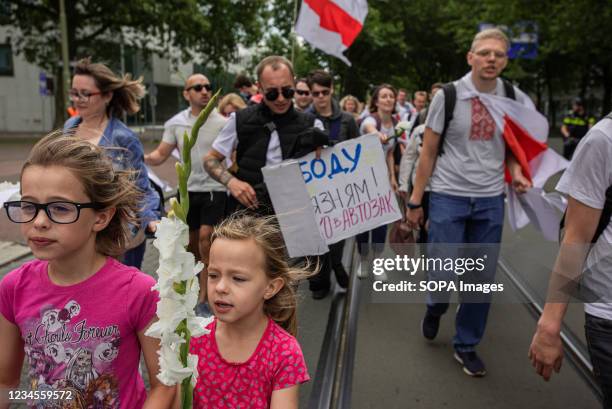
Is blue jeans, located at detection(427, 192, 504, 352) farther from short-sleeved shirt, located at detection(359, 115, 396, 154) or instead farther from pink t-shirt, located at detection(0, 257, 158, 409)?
short-sleeved shirt, located at detection(359, 115, 396, 154)

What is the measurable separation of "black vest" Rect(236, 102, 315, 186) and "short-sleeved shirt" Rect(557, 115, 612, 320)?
2.23 metres

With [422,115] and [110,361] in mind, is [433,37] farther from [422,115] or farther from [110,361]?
[110,361]

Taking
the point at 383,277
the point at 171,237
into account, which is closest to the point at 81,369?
the point at 171,237

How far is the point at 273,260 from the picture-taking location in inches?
79.7

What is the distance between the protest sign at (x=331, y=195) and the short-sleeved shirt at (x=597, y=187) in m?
1.96

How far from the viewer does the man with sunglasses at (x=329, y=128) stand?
17.3 ft

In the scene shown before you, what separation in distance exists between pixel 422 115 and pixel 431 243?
8.15 feet

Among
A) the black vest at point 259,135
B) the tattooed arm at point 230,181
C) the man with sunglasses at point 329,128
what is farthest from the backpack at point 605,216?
the man with sunglasses at point 329,128

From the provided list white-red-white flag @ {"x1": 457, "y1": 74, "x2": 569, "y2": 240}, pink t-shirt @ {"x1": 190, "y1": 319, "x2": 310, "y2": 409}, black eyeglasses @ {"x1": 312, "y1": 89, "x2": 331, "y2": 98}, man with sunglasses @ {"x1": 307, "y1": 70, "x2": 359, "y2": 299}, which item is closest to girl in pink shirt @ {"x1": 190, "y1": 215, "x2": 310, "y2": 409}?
pink t-shirt @ {"x1": 190, "y1": 319, "x2": 310, "y2": 409}

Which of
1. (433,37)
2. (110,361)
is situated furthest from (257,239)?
(433,37)

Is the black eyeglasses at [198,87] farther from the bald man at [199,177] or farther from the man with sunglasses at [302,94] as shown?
the man with sunglasses at [302,94]

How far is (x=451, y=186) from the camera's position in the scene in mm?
3771

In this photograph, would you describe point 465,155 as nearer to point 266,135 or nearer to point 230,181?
point 266,135

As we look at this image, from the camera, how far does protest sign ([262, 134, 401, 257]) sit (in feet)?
12.7
